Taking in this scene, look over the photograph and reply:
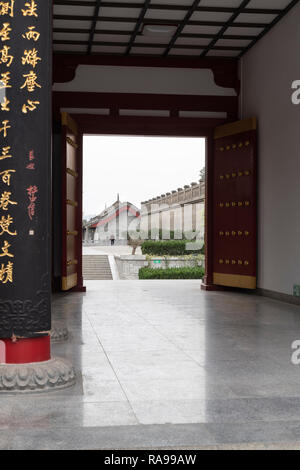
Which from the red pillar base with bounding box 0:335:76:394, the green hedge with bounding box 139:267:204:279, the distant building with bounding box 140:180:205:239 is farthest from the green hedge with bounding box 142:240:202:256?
the red pillar base with bounding box 0:335:76:394

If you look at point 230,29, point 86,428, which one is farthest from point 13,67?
point 230,29

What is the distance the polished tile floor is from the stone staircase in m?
14.8

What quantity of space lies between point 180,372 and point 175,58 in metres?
5.75

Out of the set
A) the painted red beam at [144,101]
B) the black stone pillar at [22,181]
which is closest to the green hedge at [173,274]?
the painted red beam at [144,101]

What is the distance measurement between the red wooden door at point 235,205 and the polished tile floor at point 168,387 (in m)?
2.09

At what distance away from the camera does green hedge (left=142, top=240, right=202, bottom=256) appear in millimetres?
20141

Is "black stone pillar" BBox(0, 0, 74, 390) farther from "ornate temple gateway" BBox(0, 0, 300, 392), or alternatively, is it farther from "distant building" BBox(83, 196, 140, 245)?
"distant building" BBox(83, 196, 140, 245)

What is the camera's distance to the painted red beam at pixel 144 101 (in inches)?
318

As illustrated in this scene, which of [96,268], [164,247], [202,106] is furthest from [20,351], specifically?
[96,268]

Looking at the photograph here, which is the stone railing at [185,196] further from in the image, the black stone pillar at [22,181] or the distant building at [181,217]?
the black stone pillar at [22,181]

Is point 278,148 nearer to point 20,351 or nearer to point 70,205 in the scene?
point 70,205

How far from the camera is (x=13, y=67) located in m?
3.00
